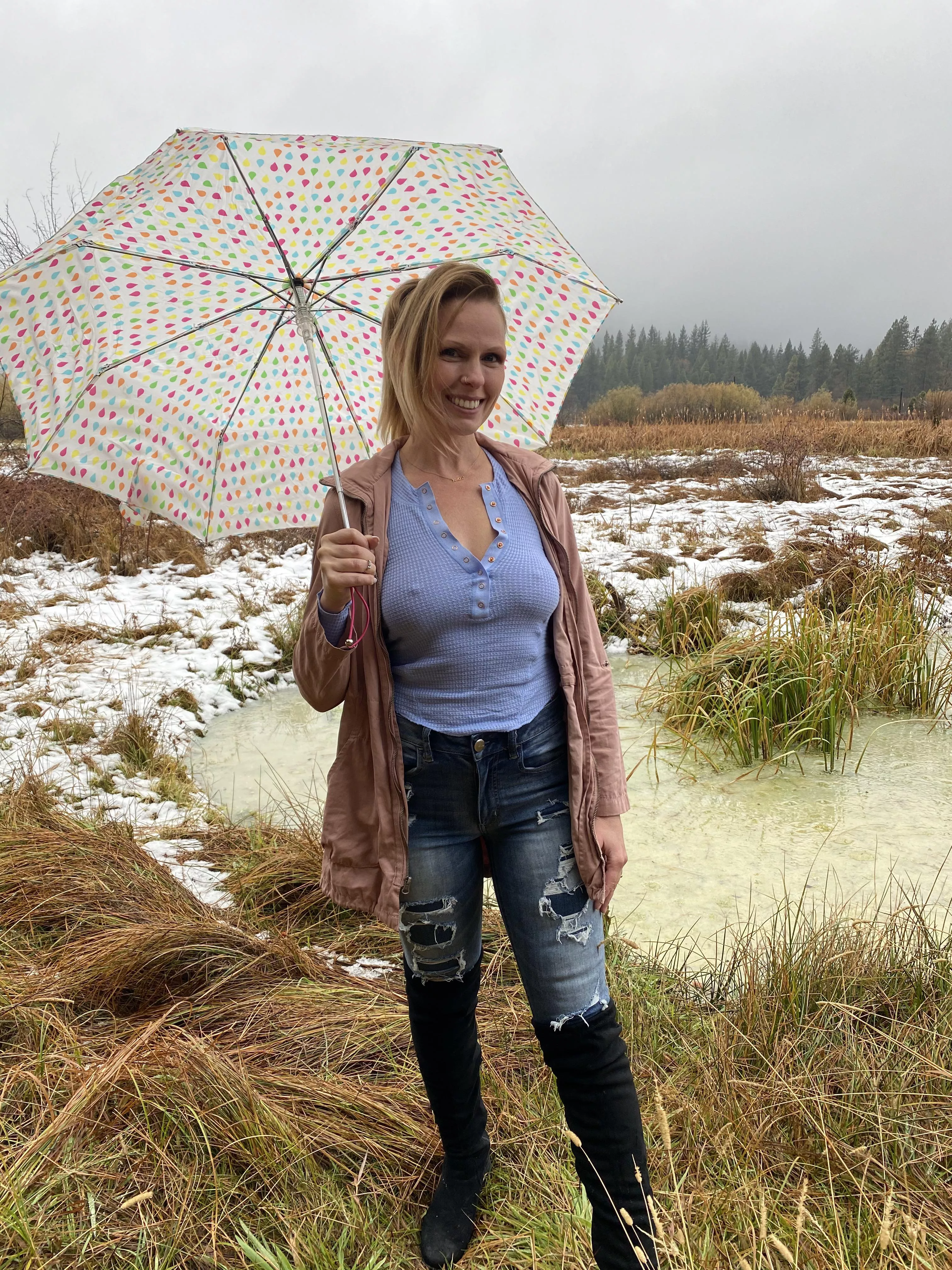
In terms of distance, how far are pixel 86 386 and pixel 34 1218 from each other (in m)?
1.65

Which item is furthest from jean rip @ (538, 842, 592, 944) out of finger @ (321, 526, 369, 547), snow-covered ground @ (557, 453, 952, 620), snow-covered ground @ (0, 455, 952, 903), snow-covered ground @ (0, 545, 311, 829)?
snow-covered ground @ (557, 453, 952, 620)

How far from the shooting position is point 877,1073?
1.75m

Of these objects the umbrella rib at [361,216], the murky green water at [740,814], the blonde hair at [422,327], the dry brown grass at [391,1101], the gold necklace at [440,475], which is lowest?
the murky green water at [740,814]

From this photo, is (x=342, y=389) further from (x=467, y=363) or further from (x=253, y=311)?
(x=467, y=363)

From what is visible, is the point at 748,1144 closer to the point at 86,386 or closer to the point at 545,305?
the point at 545,305

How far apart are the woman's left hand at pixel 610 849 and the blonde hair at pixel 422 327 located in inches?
30.8

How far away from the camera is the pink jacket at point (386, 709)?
4.69 ft

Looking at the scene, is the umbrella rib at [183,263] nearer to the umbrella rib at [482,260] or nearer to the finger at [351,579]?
the umbrella rib at [482,260]

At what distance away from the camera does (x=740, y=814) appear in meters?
3.69

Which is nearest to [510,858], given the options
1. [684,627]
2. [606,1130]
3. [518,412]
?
[606,1130]

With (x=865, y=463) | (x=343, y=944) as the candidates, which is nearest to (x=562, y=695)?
(x=343, y=944)

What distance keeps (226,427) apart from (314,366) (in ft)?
1.48

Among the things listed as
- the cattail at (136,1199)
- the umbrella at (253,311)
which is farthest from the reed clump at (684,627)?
the cattail at (136,1199)

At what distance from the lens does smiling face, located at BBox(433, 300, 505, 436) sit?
4.71 feet
